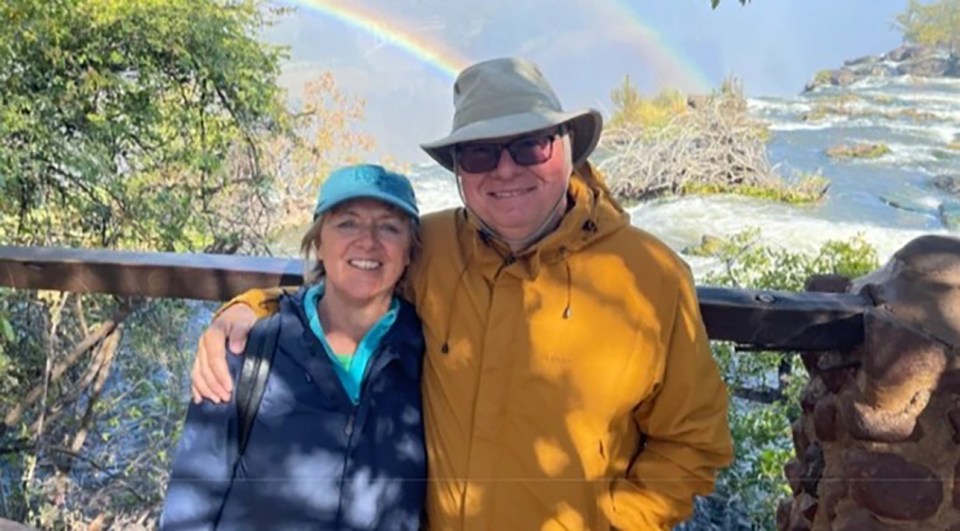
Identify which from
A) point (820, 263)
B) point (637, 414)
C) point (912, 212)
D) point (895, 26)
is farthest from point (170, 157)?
point (895, 26)

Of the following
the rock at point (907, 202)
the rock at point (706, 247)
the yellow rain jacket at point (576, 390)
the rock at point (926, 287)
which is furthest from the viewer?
the rock at point (907, 202)

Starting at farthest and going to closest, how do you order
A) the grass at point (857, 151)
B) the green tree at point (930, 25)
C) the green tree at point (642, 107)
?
the green tree at point (930, 25) < the grass at point (857, 151) < the green tree at point (642, 107)

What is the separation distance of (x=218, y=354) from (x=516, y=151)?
0.57 meters

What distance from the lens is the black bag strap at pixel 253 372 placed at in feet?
4.20

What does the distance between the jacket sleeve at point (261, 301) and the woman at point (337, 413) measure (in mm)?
41

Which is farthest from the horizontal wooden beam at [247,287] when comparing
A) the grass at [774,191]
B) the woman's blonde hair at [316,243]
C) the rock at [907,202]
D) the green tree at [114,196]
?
the rock at [907,202]

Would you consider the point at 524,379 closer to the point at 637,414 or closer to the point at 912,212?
the point at 637,414

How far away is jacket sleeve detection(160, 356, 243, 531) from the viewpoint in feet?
4.14

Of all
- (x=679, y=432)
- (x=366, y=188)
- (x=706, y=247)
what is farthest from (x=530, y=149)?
(x=706, y=247)

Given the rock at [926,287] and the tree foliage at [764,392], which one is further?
the tree foliage at [764,392]

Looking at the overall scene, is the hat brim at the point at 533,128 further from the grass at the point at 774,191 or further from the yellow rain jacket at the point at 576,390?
the grass at the point at 774,191

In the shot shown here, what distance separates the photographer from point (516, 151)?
131 cm

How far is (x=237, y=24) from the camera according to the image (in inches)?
212

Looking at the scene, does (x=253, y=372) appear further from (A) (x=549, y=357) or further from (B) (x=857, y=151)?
(B) (x=857, y=151)
